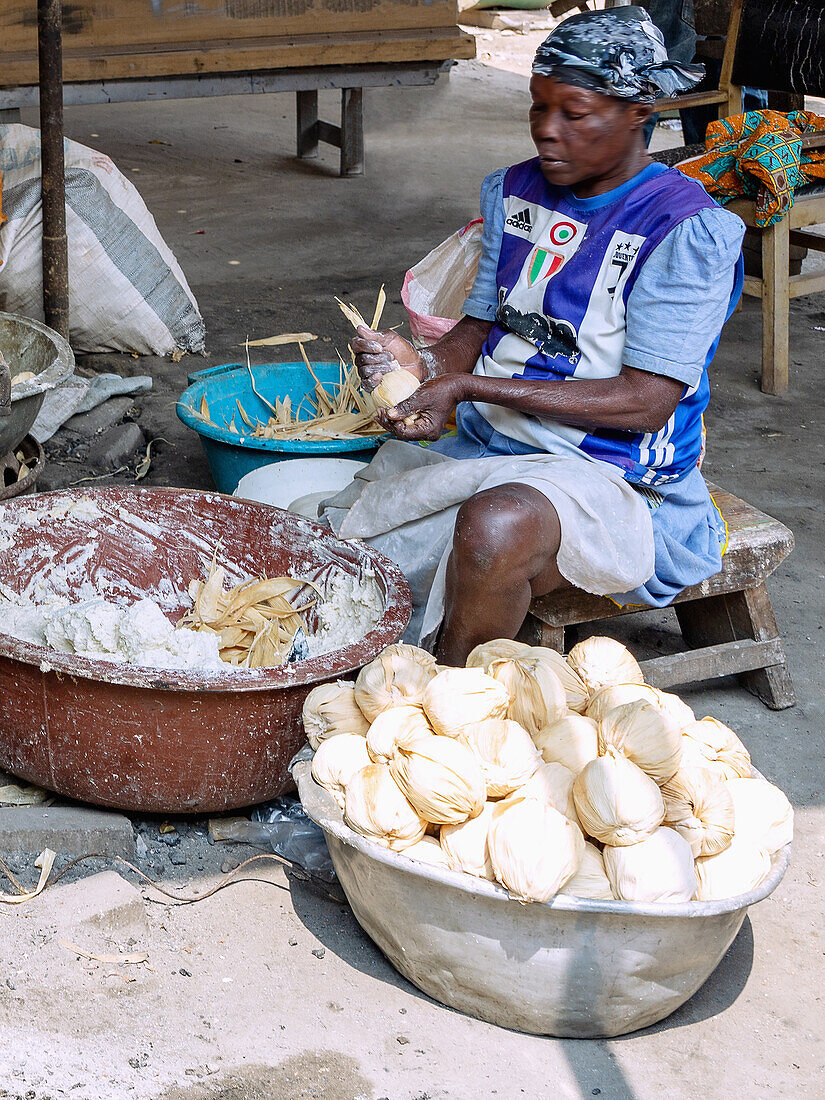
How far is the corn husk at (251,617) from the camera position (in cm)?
260

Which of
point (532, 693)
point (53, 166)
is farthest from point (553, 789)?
point (53, 166)

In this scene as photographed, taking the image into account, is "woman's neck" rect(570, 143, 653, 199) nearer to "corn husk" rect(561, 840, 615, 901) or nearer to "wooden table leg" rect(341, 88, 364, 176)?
"corn husk" rect(561, 840, 615, 901)

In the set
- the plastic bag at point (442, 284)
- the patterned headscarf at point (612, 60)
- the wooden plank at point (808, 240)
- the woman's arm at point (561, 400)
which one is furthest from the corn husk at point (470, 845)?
the wooden plank at point (808, 240)

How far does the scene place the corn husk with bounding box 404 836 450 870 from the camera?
5.83 feet

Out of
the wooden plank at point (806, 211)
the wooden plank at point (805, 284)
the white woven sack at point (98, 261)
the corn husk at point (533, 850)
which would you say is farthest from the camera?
the wooden plank at point (805, 284)

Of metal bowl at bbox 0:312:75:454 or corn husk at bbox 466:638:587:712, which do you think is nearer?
corn husk at bbox 466:638:587:712

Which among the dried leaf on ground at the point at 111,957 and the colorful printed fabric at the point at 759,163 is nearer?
the dried leaf on ground at the point at 111,957

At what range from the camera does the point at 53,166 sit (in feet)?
13.5

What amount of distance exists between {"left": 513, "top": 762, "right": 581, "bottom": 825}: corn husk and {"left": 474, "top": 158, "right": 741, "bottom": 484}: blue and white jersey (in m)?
0.77

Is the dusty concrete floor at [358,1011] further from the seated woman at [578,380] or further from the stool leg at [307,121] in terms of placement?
the stool leg at [307,121]

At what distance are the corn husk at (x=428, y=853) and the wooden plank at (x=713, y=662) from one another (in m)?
1.04

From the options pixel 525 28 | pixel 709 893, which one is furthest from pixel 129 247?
pixel 525 28

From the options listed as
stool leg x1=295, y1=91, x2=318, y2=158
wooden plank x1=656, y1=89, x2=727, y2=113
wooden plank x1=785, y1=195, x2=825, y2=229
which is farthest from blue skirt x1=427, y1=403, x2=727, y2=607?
stool leg x1=295, y1=91, x2=318, y2=158

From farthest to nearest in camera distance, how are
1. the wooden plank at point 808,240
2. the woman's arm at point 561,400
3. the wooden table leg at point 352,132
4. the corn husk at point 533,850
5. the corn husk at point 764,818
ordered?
the wooden table leg at point 352,132, the wooden plank at point 808,240, the woman's arm at point 561,400, the corn husk at point 764,818, the corn husk at point 533,850
